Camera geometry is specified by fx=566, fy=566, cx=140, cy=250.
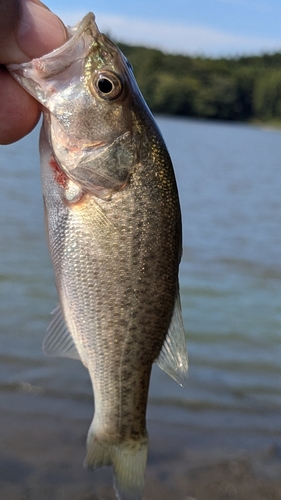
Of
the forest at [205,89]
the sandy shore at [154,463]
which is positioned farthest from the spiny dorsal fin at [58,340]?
the forest at [205,89]

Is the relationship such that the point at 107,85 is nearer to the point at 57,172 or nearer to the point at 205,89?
the point at 57,172

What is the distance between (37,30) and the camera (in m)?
2.25

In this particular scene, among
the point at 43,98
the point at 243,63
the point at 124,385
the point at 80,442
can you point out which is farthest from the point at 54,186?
the point at 243,63

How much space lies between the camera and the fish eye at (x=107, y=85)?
239 centimetres

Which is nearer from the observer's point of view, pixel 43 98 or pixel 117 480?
pixel 43 98

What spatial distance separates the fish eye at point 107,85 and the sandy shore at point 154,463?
2933 millimetres

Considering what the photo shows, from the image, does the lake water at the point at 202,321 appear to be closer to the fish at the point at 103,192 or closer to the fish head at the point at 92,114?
the fish at the point at 103,192

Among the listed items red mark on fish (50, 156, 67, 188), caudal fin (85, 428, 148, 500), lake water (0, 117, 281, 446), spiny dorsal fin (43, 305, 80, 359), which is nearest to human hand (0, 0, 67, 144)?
red mark on fish (50, 156, 67, 188)

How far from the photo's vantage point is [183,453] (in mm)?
4742

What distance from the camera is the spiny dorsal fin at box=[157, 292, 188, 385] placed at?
2617 millimetres

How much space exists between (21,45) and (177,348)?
148cm

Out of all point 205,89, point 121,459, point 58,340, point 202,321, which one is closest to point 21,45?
point 58,340

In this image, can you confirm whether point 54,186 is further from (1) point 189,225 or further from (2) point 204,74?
(2) point 204,74

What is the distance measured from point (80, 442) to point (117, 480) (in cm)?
201
